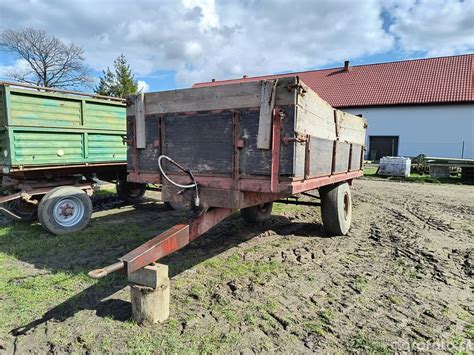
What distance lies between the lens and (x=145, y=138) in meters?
3.80

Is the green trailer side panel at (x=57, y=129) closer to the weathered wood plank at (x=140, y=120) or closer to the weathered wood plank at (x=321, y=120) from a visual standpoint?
the weathered wood plank at (x=140, y=120)

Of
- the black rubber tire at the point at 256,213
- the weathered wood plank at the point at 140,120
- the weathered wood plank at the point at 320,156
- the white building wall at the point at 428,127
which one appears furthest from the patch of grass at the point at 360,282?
the white building wall at the point at 428,127

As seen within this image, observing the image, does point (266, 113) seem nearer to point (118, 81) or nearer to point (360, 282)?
point (360, 282)

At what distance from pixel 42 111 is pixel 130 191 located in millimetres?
2924

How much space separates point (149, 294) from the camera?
2.63 metres

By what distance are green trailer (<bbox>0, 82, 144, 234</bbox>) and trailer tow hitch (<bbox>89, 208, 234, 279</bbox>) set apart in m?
2.16

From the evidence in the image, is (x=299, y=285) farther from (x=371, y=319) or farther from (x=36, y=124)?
(x=36, y=124)

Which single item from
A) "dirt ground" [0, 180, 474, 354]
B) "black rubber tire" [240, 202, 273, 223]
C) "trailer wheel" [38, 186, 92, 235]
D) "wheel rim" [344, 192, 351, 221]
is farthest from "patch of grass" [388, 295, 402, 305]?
"trailer wheel" [38, 186, 92, 235]

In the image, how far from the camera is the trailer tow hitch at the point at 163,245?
102 inches

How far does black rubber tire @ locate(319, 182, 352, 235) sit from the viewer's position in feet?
16.5

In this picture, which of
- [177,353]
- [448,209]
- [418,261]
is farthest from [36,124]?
[448,209]

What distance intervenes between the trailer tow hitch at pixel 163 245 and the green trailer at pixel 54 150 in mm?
2161

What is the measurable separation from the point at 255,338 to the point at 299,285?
1.07 m

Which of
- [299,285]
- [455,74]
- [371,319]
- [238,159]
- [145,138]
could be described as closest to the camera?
[371,319]
